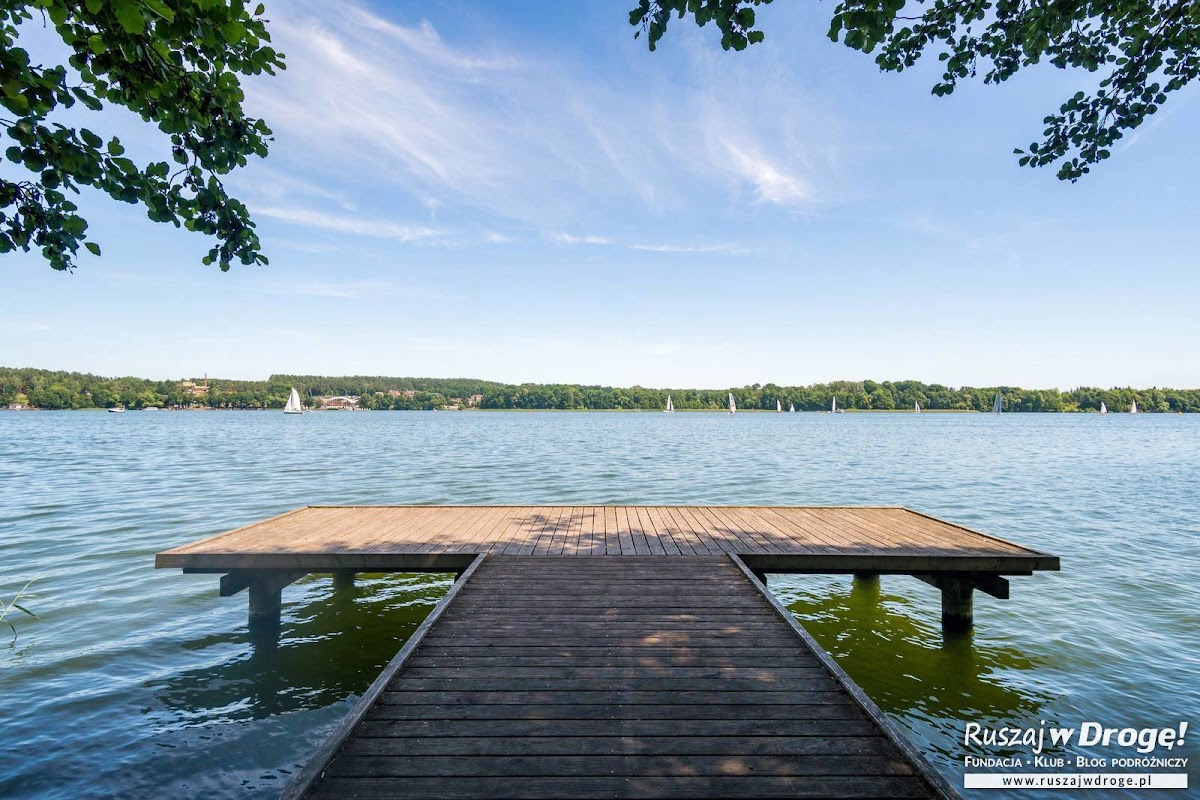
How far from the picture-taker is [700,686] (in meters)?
4.11

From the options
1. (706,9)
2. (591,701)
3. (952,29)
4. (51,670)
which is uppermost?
(952,29)

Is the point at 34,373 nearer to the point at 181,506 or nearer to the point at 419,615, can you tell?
the point at 181,506

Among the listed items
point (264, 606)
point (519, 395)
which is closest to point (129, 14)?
point (264, 606)

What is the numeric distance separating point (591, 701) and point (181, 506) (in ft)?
62.1

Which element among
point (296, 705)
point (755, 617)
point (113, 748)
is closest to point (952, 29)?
point (755, 617)

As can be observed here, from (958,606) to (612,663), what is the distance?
20.9ft

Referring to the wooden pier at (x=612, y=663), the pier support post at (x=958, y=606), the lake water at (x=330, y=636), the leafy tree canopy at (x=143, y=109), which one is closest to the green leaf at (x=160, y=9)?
the leafy tree canopy at (x=143, y=109)

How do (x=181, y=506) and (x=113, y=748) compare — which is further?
(x=181, y=506)

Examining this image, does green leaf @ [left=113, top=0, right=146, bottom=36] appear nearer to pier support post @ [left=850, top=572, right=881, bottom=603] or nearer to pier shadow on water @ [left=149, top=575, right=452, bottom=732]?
pier shadow on water @ [left=149, top=575, right=452, bottom=732]

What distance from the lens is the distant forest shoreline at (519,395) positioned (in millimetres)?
131750

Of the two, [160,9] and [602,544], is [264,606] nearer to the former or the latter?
[602,544]

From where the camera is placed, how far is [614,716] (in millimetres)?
3732

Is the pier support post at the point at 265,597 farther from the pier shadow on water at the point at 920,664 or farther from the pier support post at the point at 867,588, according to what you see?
the pier support post at the point at 867,588

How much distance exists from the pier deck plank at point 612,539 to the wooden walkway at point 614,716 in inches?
78.4
